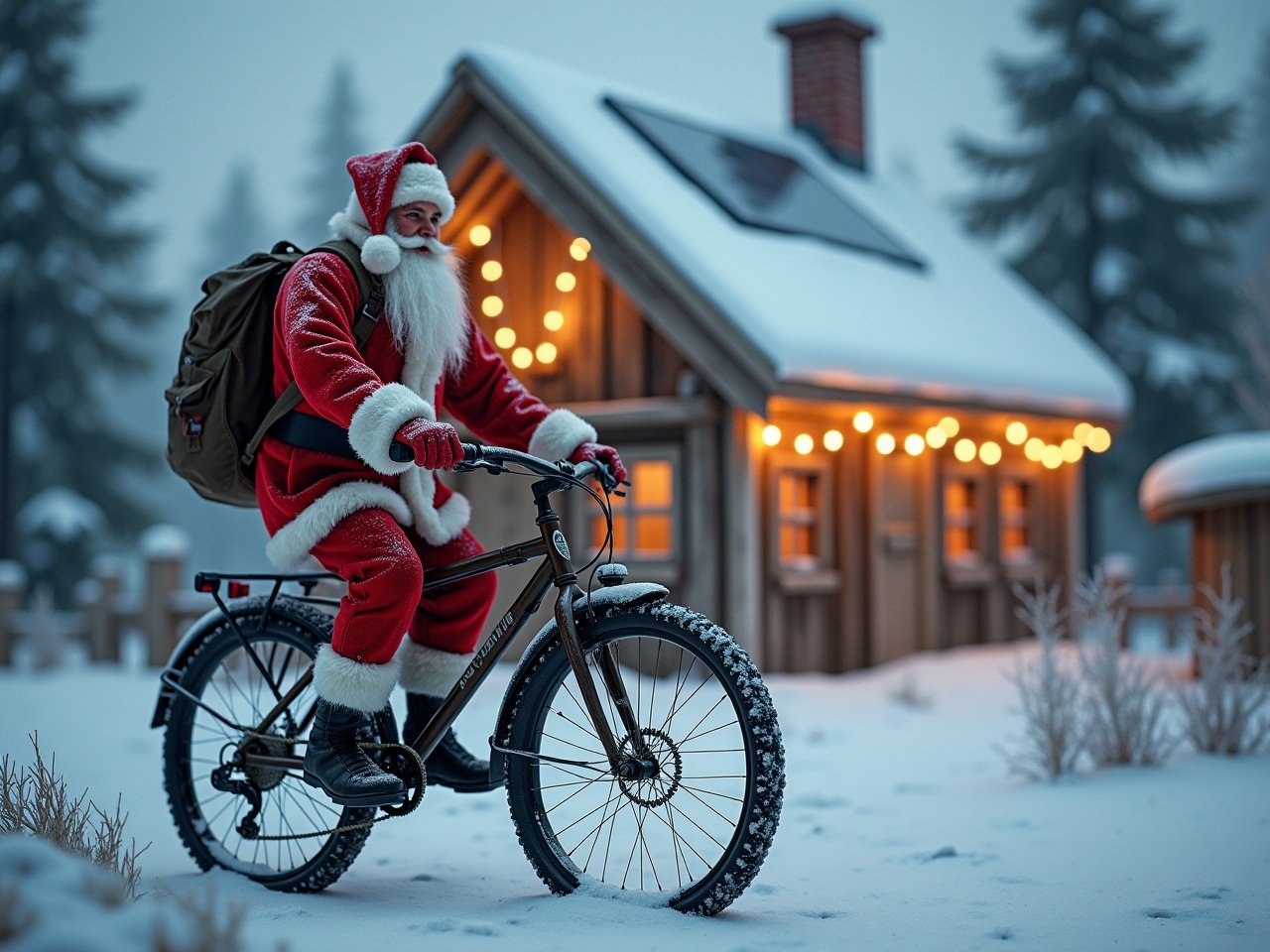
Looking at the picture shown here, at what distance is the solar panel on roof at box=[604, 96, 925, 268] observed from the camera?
33.8 ft

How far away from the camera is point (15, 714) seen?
8.56 meters

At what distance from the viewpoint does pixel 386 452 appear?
3312mm

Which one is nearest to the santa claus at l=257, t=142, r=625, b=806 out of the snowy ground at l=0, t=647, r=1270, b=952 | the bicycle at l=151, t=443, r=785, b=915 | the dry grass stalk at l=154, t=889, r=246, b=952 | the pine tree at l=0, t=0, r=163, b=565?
the bicycle at l=151, t=443, r=785, b=915

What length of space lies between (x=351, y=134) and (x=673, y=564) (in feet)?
98.1

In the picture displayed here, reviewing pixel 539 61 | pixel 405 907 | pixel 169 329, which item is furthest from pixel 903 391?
pixel 169 329

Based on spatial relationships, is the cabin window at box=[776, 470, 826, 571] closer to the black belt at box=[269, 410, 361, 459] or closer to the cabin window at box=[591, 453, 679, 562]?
the cabin window at box=[591, 453, 679, 562]

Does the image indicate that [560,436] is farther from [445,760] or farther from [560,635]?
[445,760]

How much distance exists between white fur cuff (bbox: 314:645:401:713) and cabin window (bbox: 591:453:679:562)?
587 cm

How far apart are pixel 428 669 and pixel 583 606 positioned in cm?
61

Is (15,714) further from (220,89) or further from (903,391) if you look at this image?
(220,89)

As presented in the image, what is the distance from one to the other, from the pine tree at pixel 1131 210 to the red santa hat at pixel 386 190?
1561cm

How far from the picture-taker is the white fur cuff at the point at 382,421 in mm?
3299

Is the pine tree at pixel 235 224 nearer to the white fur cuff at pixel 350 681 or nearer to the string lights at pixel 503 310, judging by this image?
the string lights at pixel 503 310

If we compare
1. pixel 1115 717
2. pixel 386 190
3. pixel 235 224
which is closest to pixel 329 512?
pixel 386 190
